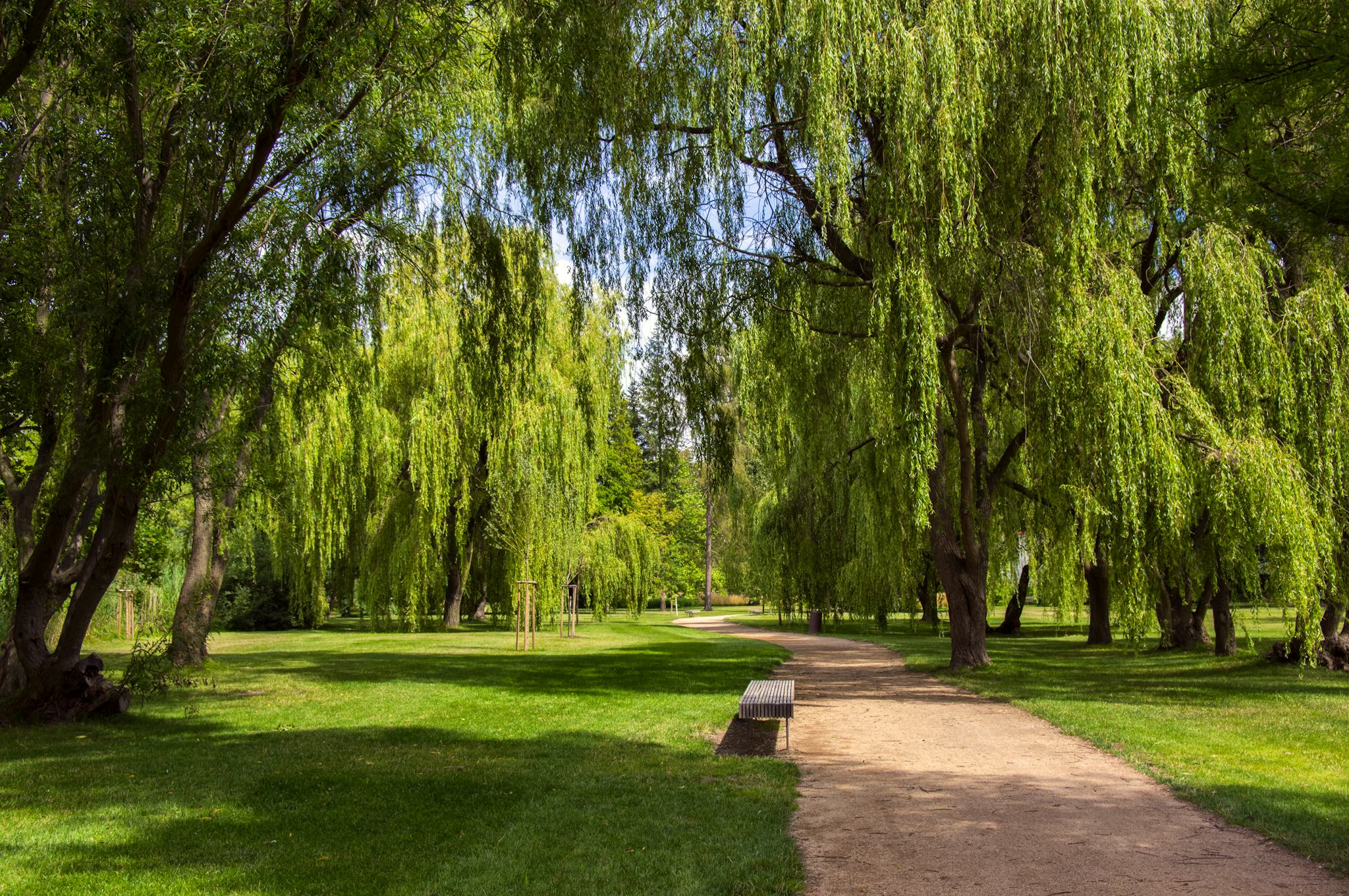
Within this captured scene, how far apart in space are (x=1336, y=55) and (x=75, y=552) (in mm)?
11108

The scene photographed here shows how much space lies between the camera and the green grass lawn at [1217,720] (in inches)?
234

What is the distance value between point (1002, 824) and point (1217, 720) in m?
5.48

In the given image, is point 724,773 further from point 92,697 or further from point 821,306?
point 821,306

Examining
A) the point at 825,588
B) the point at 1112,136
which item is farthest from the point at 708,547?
the point at 1112,136

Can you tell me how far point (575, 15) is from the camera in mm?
10422

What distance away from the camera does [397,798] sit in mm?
6246

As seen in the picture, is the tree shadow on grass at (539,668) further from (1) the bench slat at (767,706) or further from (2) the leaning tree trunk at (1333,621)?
(2) the leaning tree trunk at (1333,621)

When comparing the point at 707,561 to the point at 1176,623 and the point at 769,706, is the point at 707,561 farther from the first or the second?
the point at 769,706

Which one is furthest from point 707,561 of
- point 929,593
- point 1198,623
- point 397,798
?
point 397,798

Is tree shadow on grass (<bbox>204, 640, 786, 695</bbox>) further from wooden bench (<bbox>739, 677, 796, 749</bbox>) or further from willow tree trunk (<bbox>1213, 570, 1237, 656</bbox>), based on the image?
willow tree trunk (<bbox>1213, 570, 1237, 656</bbox>)

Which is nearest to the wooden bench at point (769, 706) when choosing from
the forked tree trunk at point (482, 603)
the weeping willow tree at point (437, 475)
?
the weeping willow tree at point (437, 475)

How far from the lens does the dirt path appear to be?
4543 mm

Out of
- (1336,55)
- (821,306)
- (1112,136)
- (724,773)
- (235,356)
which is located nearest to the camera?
(1336,55)

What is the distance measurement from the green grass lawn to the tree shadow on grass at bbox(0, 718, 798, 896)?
2925mm
